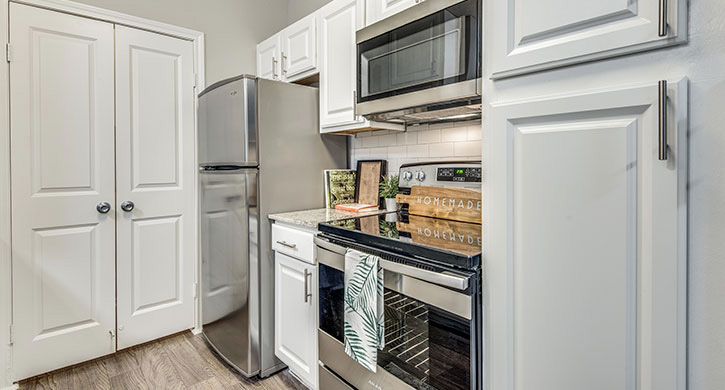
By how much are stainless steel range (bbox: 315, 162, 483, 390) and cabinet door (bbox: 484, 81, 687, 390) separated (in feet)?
0.25

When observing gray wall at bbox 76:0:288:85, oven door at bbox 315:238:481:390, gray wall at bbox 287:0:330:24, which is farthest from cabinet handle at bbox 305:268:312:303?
gray wall at bbox 287:0:330:24

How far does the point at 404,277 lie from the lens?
1.19m

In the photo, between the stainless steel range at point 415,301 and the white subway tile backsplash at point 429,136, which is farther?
the white subway tile backsplash at point 429,136

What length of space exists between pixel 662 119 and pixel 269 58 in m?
2.46

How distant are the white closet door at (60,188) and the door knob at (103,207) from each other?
0.02 metres

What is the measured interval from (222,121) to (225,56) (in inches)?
32.9

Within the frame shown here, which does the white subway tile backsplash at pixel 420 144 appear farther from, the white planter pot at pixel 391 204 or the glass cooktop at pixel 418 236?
the glass cooktop at pixel 418 236

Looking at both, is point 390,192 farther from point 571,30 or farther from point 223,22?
point 223,22

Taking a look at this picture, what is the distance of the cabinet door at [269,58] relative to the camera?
252cm

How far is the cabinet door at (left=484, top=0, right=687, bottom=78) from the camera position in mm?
721

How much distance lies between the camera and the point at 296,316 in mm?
1834

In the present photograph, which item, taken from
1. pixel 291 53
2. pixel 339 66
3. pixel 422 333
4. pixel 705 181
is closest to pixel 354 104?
pixel 339 66

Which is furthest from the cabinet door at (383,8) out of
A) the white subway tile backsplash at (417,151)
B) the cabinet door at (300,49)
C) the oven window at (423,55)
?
the white subway tile backsplash at (417,151)

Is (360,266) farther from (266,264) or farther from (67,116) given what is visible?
(67,116)
